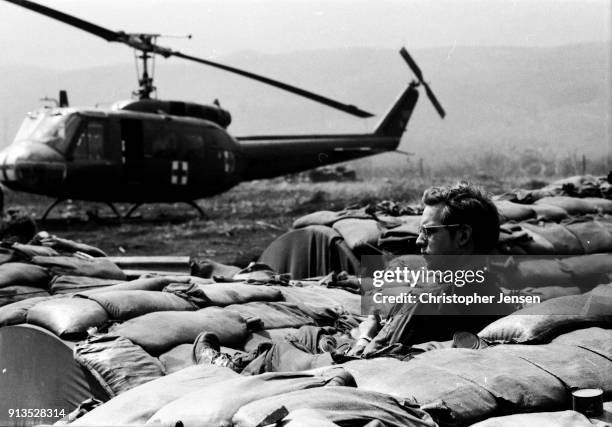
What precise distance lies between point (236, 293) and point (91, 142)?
10024 mm

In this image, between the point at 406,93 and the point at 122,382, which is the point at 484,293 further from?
the point at 406,93

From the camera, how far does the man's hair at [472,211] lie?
11.4 feet

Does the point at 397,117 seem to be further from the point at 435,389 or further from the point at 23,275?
the point at 435,389

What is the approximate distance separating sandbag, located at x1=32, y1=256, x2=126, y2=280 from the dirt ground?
5.20 metres

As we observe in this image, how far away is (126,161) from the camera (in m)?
14.8

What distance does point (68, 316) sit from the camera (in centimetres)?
404

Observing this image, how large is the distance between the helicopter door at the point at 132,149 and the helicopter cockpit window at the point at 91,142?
0.41m

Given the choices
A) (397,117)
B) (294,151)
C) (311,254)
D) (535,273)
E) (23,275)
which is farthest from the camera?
(397,117)

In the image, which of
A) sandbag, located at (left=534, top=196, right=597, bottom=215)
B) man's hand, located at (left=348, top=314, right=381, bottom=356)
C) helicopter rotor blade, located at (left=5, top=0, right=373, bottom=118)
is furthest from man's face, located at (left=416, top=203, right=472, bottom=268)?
helicopter rotor blade, located at (left=5, top=0, right=373, bottom=118)

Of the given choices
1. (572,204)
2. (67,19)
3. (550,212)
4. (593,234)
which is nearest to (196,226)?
(67,19)

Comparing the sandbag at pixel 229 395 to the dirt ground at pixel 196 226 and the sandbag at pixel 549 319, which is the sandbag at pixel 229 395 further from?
the dirt ground at pixel 196 226

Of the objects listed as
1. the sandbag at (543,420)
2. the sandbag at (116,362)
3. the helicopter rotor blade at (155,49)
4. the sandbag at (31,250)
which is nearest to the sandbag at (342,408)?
the sandbag at (543,420)

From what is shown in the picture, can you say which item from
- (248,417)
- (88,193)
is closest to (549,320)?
(248,417)

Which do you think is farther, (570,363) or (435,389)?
(570,363)
